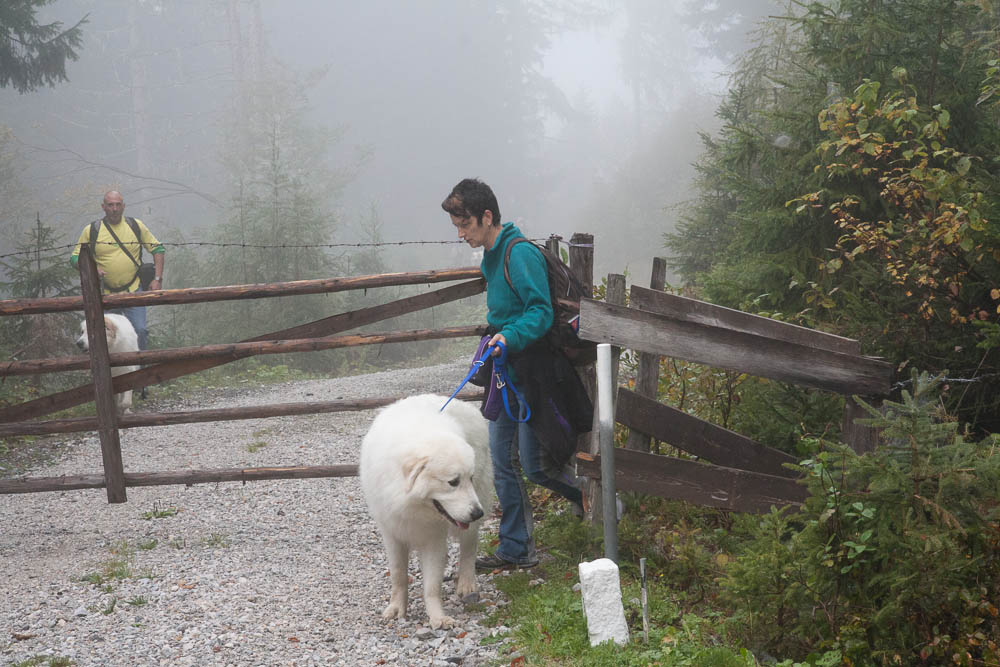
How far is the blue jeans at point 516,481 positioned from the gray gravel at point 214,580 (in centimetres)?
30

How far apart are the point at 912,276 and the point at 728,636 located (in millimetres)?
2671

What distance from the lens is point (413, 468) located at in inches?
158

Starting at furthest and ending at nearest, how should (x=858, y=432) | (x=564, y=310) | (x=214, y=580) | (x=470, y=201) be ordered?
(x=214, y=580), (x=564, y=310), (x=470, y=201), (x=858, y=432)

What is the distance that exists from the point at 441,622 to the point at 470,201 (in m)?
2.31

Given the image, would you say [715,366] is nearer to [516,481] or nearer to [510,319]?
[510,319]

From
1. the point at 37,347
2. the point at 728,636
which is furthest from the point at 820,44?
the point at 37,347

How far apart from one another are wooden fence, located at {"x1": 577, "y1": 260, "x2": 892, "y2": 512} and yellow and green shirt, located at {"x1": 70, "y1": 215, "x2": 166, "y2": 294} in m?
7.66

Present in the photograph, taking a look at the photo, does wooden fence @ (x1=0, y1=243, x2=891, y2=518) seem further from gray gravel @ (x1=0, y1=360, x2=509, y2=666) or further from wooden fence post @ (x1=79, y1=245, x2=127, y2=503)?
gray gravel @ (x1=0, y1=360, x2=509, y2=666)

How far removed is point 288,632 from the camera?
433 cm

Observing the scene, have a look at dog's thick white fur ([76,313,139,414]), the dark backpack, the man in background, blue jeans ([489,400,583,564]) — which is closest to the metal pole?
the dark backpack

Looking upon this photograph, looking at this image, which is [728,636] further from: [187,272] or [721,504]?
[187,272]


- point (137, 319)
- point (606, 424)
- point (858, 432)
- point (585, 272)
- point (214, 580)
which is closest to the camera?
point (606, 424)

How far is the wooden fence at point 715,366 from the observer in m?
3.85

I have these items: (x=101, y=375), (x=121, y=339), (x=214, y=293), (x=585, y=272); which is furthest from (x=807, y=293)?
(x=121, y=339)
